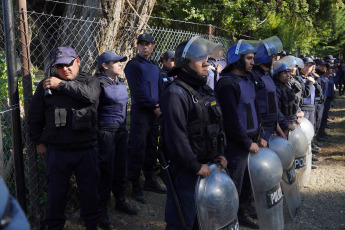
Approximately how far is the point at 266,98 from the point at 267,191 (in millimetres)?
1431

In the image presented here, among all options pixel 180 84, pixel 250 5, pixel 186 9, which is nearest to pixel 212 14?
pixel 186 9

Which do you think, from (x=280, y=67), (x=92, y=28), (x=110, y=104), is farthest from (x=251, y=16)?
(x=110, y=104)

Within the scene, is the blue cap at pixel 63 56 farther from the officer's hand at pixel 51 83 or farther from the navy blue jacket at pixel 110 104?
the navy blue jacket at pixel 110 104

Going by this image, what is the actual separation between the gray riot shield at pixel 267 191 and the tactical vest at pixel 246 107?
408mm

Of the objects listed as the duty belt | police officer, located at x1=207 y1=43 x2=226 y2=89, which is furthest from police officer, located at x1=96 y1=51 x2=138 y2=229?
the duty belt

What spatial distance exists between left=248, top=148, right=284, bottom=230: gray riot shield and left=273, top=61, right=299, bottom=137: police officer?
171 cm

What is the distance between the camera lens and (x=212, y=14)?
14.1 m

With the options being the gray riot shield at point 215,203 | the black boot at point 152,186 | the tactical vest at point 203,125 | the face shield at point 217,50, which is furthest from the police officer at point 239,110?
the black boot at point 152,186

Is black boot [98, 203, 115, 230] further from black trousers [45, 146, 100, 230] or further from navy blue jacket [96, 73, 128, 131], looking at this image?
navy blue jacket [96, 73, 128, 131]

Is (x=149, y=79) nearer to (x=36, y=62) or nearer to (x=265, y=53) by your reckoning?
(x=36, y=62)

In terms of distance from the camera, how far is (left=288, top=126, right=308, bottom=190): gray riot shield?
16.9ft

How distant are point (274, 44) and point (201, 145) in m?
2.54

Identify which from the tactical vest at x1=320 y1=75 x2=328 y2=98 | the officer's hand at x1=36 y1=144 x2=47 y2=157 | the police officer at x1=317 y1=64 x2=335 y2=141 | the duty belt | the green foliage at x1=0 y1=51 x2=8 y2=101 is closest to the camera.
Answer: the duty belt

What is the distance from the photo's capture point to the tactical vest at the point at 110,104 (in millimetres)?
4188
